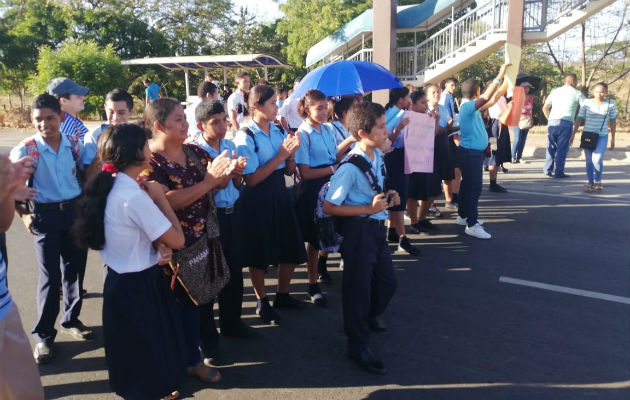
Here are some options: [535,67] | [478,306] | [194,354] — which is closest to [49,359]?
[194,354]

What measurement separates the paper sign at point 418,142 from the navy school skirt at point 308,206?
1775 mm

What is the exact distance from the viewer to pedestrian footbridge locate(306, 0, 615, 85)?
14.5 meters

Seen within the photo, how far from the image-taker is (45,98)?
3539 millimetres

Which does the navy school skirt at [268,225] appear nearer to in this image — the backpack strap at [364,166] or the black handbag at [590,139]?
the backpack strap at [364,166]

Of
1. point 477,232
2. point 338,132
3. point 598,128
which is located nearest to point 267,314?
point 338,132

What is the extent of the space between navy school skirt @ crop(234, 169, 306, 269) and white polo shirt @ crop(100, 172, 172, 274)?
4.56ft

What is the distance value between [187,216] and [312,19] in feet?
69.3

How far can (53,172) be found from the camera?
11.8 feet

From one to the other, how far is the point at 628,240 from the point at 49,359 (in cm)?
656

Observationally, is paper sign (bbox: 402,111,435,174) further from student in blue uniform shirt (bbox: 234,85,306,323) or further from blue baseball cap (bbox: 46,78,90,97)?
blue baseball cap (bbox: 46,78,90,97)

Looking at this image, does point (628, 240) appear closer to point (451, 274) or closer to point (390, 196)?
point (451, 274)

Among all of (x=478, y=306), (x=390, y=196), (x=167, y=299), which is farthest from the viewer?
(x=478, y=306)

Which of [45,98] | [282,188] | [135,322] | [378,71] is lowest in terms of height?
[135,322]

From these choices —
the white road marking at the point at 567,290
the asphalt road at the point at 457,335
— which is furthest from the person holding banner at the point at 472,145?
the white road marking at the point at 567,290
